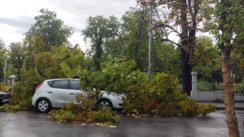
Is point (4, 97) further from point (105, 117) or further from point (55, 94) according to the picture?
point (105, 117)

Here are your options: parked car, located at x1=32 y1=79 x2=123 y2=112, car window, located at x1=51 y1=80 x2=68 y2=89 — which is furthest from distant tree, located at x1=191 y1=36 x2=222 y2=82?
car window, located at x1=51 y1=80 x2=68 y2=89

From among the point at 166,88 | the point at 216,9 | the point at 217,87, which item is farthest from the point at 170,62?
the point at 216,9

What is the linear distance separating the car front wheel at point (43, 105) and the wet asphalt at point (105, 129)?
1.66 meters

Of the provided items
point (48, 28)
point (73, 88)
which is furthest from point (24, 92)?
point (48, 28)

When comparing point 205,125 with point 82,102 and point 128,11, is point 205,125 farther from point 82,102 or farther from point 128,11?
point 128,11

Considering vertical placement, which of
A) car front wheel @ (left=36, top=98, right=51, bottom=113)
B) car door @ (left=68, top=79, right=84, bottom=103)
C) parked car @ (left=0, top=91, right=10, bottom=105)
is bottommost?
car front wheel @ (left=36, top=98, right=51, bottom=113)

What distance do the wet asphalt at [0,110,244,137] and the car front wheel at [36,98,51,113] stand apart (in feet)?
5.45

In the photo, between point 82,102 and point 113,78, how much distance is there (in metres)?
1.79

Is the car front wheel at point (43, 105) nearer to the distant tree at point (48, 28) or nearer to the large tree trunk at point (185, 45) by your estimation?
the large tree trunk at point (185, 45)

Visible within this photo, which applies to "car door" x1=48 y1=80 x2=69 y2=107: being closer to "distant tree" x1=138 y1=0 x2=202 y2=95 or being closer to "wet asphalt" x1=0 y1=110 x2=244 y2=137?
"wet asphalt" x1=0 y1=110 x2=244 y2=137

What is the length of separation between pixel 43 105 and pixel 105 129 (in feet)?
17.9

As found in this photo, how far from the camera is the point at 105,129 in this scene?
39.2 ft

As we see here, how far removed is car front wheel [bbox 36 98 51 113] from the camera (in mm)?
16562

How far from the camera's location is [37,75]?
18.0 metres
